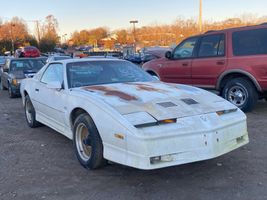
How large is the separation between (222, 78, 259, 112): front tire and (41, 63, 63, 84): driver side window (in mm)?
4008

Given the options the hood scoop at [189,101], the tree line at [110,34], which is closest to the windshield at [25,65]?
the hood scoop at [189,101]

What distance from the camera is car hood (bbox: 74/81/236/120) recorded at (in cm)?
391

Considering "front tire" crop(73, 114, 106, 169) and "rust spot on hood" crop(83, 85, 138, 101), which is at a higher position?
"rust spot on hood" crop(83, 85, 138, 101)

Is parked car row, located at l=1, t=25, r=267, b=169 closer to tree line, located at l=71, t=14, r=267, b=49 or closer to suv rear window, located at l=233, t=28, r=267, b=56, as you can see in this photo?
suv rear window, located at l=233, t=28, r=267, b=56

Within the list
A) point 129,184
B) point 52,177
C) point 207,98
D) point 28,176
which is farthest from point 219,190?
point 28,176

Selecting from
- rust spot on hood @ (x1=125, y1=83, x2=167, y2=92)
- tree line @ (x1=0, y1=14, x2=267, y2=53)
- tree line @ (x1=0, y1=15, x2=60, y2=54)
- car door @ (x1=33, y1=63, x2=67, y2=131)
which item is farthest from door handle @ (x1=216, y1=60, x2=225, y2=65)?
tree line @ (x1=0, y1=15, x2=60, y2=54)

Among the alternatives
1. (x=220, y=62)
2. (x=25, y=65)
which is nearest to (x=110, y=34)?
(x=25, y=65)

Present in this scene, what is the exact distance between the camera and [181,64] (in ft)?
29.2

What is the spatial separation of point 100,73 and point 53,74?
0.95 meters

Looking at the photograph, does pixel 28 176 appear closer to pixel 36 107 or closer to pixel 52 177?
pixel 52 177

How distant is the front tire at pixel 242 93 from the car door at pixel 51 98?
4.02 metres

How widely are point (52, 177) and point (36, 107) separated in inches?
94.0

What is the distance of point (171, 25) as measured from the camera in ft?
211

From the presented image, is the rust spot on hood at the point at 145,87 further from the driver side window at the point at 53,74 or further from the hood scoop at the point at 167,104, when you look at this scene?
the driver side window at the point at 53,74
